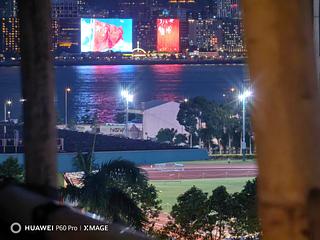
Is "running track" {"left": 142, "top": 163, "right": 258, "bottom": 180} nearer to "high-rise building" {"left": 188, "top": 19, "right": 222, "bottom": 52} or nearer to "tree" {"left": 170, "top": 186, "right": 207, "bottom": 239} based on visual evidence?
"tree" {"left": 170, "top": 186, "right": 207, "bottom": 239}

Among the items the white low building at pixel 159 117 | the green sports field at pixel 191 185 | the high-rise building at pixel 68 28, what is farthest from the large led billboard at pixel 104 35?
the green sports field at pixel 191 185

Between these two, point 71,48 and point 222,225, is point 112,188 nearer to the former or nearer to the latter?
point 222,225

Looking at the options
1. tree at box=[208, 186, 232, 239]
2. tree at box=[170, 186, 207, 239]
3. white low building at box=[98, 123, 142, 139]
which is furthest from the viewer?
white low building at box=[98, 123, 142, 139]

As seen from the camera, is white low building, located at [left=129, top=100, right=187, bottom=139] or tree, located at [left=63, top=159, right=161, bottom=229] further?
white low building, located at [left=129, top=100, right=187, bottom=139]

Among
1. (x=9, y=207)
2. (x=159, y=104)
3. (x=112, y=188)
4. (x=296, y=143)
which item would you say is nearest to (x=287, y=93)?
(x=296, y=143)

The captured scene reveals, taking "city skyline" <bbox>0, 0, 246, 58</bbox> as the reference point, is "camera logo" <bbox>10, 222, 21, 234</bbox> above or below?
below

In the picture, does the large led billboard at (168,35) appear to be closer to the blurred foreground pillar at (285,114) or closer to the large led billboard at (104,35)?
the large led billboard at (104,35)

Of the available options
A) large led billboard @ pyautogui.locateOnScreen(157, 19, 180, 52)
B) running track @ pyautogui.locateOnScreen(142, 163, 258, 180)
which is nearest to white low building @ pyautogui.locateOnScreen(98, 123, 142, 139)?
running track @ pyautogui.locateOnScreen(142, 163, 258, 180)
